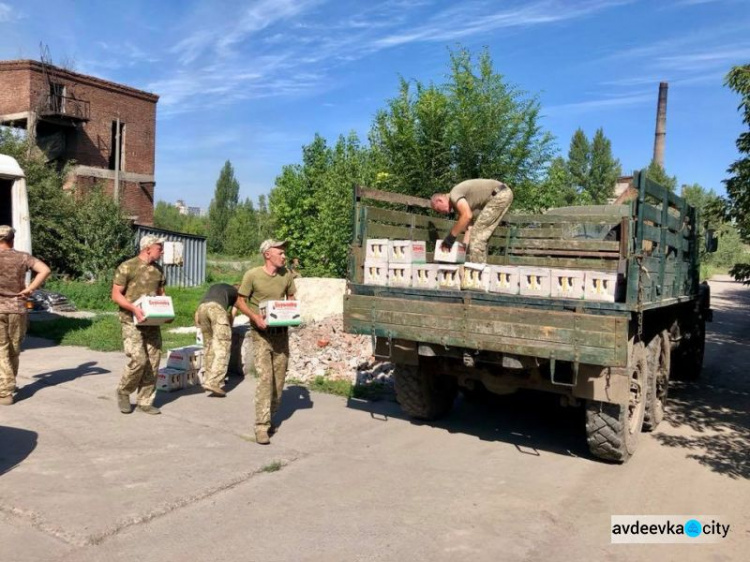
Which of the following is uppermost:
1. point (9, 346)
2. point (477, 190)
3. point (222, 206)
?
point (222, 206)

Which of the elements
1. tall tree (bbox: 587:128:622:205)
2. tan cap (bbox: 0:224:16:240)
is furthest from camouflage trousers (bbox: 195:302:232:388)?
tall tree (bbox: 587:128:622:205)

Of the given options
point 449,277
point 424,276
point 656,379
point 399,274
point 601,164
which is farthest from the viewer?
point 601,164

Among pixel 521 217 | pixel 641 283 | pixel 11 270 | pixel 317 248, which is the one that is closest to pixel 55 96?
pixel 317 248

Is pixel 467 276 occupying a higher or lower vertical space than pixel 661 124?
lower

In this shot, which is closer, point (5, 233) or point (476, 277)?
point (476, 277)

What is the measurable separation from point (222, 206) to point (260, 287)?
182 ft

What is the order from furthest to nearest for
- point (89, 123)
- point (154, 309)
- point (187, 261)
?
point (89, 123)
point (187, 261)
point (154, 309)

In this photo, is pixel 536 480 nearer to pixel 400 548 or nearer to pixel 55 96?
pixel 400 548

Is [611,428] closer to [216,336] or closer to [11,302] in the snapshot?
[216,336]

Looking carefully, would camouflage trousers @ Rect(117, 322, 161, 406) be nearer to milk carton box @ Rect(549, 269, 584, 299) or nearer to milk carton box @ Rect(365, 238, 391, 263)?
milk carton box @ Rect(365, 238, 391, 263)

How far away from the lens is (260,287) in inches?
210

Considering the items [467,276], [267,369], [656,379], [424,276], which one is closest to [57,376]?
[267,369]

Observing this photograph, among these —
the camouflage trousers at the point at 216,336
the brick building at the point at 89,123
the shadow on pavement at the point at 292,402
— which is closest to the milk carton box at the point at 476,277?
the shadow on pavement at the point at 292,402

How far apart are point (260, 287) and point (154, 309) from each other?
1.12 m
